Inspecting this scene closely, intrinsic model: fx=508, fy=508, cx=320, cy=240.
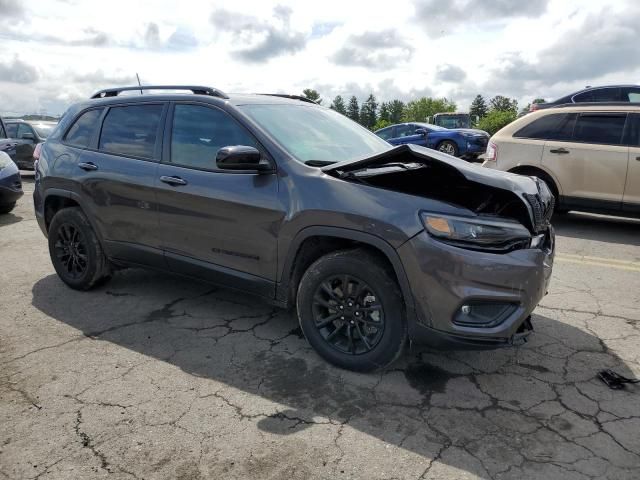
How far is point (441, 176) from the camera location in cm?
331

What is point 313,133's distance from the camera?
382 centimetres

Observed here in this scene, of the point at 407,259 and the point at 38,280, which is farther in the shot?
the point at 38,280

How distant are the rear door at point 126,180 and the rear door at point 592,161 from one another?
5.63 m

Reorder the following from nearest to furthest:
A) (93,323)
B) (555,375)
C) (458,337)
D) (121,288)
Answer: (458,337), (555,375), (93,323), (121,288)

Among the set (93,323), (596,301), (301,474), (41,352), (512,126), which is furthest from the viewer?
(512,126)

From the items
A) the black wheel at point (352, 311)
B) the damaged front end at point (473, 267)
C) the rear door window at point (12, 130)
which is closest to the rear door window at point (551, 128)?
the damaged front end at point (473, 267)

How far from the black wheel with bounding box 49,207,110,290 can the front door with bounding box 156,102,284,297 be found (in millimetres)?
966

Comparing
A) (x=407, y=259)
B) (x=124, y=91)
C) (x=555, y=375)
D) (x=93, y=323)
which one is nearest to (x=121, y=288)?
(x=93, y=323)

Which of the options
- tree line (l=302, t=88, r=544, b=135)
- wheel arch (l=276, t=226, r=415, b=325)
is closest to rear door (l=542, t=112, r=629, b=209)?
wheel arch (l=276, t=226, r=415, b=325)

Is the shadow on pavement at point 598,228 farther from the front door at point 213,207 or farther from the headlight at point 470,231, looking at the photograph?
the front door at point 213,207

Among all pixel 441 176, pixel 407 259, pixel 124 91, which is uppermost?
pixel 124 91

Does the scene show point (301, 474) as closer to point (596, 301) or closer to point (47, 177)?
point (596, 301)

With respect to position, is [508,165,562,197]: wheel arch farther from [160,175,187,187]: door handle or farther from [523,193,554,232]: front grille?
[160,175,187,187]: door handle

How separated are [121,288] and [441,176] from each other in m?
3.19
